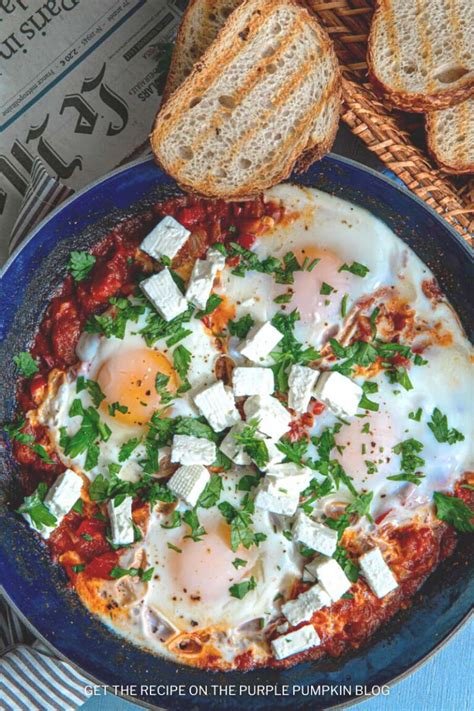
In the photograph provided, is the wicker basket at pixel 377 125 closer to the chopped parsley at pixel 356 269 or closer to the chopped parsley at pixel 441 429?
the chopped parsley at pixel 356 269

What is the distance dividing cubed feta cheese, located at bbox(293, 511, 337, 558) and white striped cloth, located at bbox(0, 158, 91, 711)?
4.17ft

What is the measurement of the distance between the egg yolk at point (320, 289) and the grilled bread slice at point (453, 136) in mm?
730

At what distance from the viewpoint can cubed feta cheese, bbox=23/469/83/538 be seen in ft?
10.8

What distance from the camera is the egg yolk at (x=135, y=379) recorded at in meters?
3.26

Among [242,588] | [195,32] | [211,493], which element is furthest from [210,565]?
[195,32]

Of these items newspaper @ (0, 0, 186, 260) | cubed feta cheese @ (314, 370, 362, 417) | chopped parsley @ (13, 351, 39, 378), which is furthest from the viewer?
newspaper @ (0, 0, 186, 260)

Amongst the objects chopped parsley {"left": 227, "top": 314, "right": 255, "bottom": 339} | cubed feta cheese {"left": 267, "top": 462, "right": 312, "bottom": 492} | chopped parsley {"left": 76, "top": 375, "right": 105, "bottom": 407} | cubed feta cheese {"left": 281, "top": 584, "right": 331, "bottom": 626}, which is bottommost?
cubed feta cheese {"left": 281, "top": 584, "right": 331, "bottom": 626}

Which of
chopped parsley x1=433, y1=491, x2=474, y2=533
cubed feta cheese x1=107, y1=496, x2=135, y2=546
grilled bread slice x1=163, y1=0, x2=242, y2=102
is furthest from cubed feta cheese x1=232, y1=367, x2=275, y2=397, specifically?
grilled bread slice x1=163, y1=0, x2=242, y2=102

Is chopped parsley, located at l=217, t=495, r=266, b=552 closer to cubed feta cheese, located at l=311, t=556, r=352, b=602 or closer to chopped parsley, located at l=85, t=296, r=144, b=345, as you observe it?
cubed feta cheese, located at l=311, t=556, r=352, b=602

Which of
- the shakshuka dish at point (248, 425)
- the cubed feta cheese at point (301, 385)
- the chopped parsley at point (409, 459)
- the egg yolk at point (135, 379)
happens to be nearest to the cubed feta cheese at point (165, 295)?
the shakshuka dish at point (248, 425)

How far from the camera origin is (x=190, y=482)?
322cm

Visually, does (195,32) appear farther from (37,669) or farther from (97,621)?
(37,669)

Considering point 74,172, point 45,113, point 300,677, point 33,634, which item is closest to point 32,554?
point 33,634

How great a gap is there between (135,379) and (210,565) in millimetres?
934
